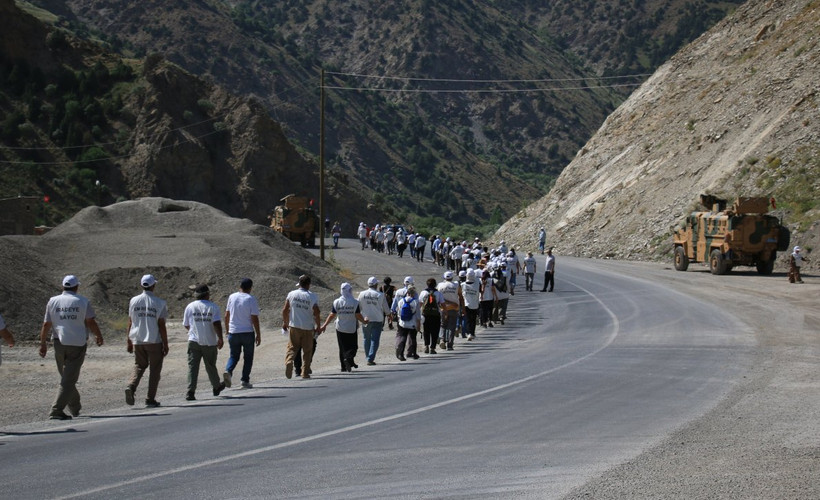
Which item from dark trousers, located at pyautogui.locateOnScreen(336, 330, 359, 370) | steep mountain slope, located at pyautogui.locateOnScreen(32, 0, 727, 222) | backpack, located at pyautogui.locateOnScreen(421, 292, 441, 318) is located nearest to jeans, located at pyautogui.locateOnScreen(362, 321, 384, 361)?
dark trousers, located at pyautogui.locateOnScreen(336, 330, 359, 370)

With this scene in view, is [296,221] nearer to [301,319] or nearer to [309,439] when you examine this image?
[301,319]

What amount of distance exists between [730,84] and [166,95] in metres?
45.5

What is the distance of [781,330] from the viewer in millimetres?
23984

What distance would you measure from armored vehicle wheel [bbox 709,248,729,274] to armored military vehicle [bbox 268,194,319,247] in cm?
2831

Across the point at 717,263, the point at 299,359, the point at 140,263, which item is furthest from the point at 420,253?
the point at 299,359

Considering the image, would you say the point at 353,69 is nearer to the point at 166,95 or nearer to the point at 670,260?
the point at 166,95

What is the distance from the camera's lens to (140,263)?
113 feet

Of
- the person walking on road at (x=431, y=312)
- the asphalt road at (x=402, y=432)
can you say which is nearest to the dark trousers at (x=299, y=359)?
the asphalt road at (x=402, y=432)

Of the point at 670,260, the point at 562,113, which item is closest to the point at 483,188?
the point at 562,113

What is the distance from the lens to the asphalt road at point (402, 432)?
8.76m

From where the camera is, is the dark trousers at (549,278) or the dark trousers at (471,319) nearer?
the dark trousers at (471,319)

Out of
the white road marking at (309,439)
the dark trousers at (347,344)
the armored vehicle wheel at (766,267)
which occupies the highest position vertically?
→ the armored vehicle wheel at (766,267)

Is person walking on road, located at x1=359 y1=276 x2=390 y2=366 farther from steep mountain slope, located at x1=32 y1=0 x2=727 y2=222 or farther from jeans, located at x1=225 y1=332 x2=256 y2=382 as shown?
steep mountain slope, located at x1=32 y1=0 x2=727 y2=222

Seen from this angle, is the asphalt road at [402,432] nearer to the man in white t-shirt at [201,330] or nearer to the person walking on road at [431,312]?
the man in white t-shirt at [201,330]
